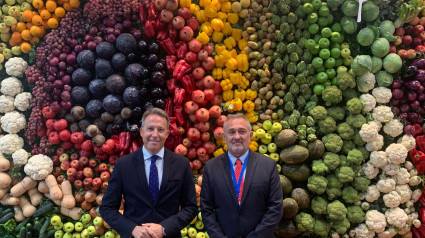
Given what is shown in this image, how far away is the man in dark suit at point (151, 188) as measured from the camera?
8.27 ft

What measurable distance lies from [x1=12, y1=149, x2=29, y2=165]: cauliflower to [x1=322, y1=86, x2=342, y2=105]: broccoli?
343cm

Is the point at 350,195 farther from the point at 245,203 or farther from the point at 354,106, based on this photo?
the point at 245,203

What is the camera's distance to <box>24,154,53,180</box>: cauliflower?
3494 millimetres

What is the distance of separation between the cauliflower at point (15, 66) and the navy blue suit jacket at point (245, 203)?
2608mm

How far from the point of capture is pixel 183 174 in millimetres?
2652

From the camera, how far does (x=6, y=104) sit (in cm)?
364

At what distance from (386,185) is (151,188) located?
2632 millimetres

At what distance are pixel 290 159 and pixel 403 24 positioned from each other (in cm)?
214

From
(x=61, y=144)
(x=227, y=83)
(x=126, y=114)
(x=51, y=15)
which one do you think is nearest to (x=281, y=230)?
(x=227, y=83)

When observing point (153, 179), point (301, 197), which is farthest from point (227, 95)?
point (153, 179)

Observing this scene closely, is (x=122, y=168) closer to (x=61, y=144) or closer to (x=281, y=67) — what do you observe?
(x=61, y=144)

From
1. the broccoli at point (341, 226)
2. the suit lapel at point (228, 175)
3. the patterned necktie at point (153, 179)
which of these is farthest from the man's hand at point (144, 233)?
the broccoli at point (341, 226)

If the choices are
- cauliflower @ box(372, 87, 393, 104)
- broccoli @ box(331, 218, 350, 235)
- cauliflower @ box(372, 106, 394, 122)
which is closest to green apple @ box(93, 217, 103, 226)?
broccoli @ box(331, 218, 350, 235)

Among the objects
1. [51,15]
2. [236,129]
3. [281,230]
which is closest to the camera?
[236,129]
